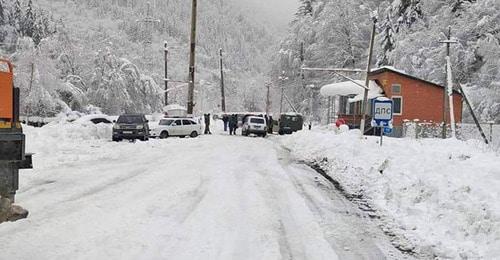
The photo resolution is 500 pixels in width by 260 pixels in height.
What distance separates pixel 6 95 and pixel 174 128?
32.2 meters

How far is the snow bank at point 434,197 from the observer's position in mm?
7957

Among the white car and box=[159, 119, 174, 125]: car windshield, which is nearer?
the white car

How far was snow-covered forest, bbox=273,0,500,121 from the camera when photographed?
43.1 metres

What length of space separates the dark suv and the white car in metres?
4.76

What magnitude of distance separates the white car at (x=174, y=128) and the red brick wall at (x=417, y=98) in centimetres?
1535

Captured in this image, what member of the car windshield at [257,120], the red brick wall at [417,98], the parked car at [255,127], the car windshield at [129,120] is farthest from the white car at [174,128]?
the red brick wall at [417,98]

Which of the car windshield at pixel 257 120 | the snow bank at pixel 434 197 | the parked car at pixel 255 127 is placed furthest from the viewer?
Result: the car windshield at pixel 257 120

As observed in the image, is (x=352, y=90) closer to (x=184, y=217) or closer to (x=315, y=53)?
(x=315, y=53)

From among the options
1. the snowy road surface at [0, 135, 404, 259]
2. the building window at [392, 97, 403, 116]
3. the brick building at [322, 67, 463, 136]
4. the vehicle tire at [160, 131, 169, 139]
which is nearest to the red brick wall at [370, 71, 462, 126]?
the brick building at [322, 67, 463, 136]

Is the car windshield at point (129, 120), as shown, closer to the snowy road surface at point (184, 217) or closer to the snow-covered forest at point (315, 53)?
the snowy road surface at point (184, 217)

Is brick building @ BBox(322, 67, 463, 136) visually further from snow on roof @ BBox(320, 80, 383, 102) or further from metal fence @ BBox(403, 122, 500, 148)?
metal fence @ BBox(403, 122, 500, 148)

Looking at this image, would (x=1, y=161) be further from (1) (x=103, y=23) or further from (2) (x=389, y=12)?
(1) (x=103, y=23)

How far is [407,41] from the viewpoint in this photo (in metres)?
51.7

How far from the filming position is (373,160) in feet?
56.3
